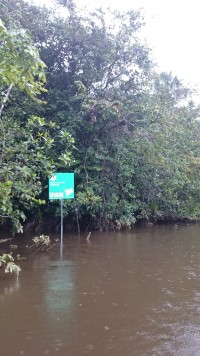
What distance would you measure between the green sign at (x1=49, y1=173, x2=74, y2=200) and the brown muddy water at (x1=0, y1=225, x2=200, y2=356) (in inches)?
71.1

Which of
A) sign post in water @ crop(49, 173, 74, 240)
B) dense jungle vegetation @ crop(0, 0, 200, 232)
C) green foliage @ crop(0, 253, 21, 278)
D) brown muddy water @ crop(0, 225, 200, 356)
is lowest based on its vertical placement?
brown muddy water @ crop(0, 225, 200, 356)

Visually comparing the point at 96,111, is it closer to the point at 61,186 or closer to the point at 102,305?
the point at 61,186

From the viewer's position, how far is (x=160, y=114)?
13.0m

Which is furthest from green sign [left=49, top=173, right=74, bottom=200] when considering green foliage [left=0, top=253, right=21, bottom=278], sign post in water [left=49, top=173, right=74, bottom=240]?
green foliage [left=0, top=253, right=21, bottom=278]

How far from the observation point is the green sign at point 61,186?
391 inches

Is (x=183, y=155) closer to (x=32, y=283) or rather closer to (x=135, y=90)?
(x=135, y=90)

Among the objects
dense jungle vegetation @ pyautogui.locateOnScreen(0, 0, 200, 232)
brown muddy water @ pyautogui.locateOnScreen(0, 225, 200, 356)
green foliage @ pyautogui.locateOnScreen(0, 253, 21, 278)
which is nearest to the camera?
brown muddy water @ pyautogui.locateOnScreen(0, 225, 200, 356)

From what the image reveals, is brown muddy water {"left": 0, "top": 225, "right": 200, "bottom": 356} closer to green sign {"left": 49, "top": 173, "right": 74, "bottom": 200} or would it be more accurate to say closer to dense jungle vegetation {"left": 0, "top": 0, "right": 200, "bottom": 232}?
green sign {"left": 49, "top": 173, "right": 74, "bottom": 200}

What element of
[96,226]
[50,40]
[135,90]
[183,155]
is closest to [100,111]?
[135,90]

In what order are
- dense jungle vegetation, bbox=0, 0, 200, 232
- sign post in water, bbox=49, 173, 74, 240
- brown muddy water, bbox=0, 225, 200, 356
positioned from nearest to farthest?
brown muddy water, bbox=0, 225, 200, 356 → sign post in water, bbox=49, 173, 74, 240 → dense jungle vegetation, bbox=0, 0, 200, 232

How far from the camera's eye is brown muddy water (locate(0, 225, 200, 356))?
3.74 meters

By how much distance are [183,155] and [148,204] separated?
3.19 meters

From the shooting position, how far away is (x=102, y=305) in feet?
16.3

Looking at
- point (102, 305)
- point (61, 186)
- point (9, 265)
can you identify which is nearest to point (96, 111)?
point (61, 186)
